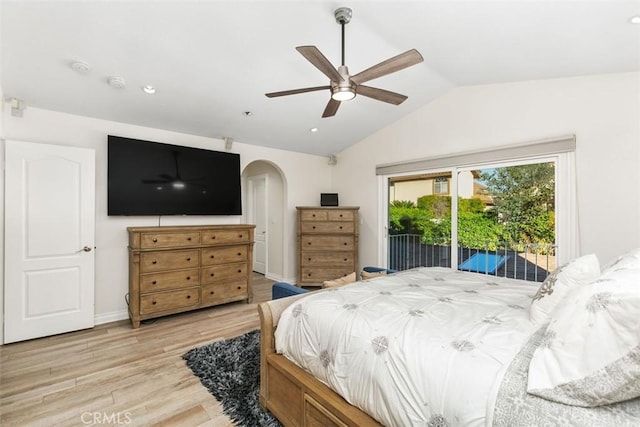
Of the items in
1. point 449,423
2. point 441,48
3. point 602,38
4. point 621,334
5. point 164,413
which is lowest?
point 164,413

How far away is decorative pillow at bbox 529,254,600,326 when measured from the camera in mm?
1417

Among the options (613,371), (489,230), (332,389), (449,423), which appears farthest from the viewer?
(489,230)

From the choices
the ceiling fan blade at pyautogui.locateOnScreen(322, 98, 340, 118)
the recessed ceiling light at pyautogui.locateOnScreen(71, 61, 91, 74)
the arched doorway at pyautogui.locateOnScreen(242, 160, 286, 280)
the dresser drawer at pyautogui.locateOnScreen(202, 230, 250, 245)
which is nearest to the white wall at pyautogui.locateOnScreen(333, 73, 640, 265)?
the ceiling fan blade at pyautogui.locateOnScreen(322, 98, 340, 118)

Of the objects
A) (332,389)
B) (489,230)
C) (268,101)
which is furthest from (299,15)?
(489,230)

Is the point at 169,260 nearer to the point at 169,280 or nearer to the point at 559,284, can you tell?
the point at 169,280

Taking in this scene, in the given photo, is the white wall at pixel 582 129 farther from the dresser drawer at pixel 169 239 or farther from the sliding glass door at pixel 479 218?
the dresser drawer at pixel 169 239

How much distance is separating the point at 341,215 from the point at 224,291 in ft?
6.91

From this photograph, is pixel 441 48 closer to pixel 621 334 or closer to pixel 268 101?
pixel 268 101

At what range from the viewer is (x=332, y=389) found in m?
1.44

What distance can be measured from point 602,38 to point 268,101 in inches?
120

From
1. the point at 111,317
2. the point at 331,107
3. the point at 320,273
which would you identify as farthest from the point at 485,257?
the point at 111,317

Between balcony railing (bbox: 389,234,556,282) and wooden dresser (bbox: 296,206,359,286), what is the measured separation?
685mm

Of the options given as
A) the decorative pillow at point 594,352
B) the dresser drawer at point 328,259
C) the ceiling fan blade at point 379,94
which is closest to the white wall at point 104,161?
the dresser drawer at point 328,259

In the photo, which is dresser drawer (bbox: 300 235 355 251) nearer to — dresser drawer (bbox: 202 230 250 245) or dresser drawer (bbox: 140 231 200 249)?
dresser drawer (bbox: 202 230 250 245)
